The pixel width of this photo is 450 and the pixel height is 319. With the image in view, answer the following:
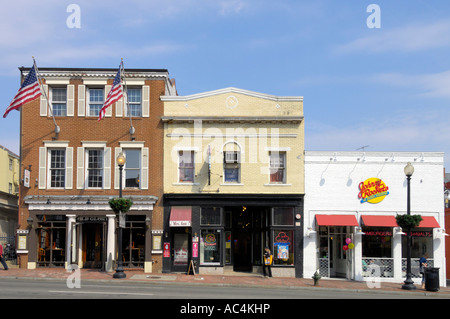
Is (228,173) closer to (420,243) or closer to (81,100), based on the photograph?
(81,100)

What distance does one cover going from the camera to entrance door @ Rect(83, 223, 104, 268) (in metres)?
29.4

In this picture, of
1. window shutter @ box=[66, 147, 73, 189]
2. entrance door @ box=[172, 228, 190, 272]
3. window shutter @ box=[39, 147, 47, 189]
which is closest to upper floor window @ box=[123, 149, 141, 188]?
window shutter @ box=[66, 147, 73, 189]

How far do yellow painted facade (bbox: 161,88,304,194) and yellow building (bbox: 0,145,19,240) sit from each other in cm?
1647

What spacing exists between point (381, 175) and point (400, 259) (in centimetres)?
481

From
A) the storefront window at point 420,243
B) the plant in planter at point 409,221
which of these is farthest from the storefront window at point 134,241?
the storefront window at point 420,243

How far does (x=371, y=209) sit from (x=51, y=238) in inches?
720

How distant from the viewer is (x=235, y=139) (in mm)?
29484

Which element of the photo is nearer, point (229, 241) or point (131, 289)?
point (131, 289)

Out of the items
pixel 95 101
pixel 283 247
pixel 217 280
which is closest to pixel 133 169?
pixel 95 101

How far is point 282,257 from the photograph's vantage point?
28.7m

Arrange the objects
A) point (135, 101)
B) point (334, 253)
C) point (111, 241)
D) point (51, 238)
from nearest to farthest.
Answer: point (111, 241)
point (51, 238)
point (135, 101)
point (334, 253)

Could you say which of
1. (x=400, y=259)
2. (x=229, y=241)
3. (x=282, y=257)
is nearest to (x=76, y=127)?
(x=229, y=241)

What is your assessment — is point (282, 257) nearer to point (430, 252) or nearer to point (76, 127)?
point (430, 252)

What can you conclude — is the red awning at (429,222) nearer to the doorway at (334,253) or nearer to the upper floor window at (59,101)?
the doorway at (334,253)
